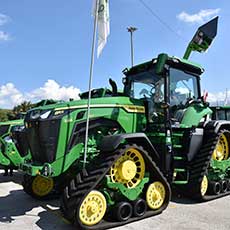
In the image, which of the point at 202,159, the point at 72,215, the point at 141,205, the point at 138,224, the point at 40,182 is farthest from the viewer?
the point at 40,182

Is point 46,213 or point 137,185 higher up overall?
point 137,185

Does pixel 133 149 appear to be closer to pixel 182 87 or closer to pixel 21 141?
pixel 182 87

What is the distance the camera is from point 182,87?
638cm

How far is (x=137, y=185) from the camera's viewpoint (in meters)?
4.82

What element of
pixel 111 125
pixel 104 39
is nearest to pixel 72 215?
pixel 111 125

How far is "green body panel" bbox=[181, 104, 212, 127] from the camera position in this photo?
20.2ft

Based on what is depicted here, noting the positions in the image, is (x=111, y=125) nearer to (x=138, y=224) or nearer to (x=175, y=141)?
(x=175, y=141)

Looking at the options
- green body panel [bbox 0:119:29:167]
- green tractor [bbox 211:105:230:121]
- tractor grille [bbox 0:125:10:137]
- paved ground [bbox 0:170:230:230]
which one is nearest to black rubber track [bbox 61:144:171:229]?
paved ground [bbox 0:170:230:230]

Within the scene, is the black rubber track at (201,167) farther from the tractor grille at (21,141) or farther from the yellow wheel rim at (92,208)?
the tractor grille at (21,141)

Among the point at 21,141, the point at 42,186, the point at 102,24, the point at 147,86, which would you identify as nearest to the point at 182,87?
the point at 147,86

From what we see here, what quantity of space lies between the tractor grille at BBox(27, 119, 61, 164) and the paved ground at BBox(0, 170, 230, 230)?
0.94m

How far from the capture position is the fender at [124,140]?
4.55m

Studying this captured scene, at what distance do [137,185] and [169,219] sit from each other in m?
0.72

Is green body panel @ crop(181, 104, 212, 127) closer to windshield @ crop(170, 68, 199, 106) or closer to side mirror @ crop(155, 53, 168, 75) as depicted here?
windshield @ crop(170, 68, 199, 106)
